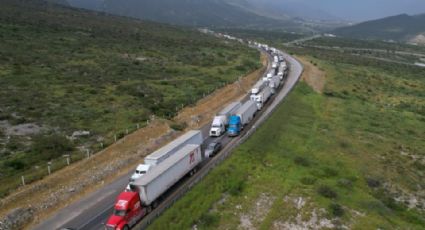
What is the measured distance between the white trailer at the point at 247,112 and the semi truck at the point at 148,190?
17.0m

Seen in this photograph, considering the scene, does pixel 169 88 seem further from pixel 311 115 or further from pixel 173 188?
pixel 173 188

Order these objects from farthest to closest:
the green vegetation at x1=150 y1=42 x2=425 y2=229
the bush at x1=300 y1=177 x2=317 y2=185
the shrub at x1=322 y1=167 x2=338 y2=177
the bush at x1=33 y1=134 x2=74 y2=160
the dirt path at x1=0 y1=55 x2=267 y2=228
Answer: the bush at x1=33 y1=134 x2=74 y2=160
the shrub at x1=322 y1=167 x2=338 y2=177
the bush at x1=300 y1=177 x2=317 y2=185
the green vegetation at x1=150 y1=42 x2=425 y2=229
the dirt path at x1=0 y1=55 x2=267 y2=228

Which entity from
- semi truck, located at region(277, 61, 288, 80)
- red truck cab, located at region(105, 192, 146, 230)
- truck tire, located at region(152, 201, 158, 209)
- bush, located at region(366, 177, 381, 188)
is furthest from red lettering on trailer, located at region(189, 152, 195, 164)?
semi truck, located at region(277, 61, 288, 80)

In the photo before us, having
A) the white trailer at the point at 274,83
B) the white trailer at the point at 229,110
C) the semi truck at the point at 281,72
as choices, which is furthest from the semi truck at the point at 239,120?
the semi truck at the point at 281,72

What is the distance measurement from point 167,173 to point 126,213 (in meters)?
6.19

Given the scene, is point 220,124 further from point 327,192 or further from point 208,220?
point 208,220

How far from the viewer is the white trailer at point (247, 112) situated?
5706 cm

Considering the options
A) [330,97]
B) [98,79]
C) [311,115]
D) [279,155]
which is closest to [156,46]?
[98,79]

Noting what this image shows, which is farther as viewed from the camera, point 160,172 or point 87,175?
point 87,175

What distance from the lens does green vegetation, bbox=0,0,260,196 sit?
4891 centimetres

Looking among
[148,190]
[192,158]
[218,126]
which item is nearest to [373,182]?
[192,158]

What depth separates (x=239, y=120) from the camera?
55906 millimetres

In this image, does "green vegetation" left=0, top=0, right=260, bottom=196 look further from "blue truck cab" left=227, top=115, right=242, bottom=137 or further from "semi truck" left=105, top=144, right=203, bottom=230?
"semi truck" left=105, top=144, right=203, bottom=230

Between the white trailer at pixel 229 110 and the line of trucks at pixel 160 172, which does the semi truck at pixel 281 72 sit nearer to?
the white trailer at pixel 229 110
